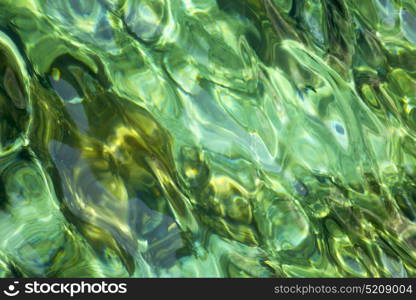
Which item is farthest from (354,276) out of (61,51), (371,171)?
(61,51)

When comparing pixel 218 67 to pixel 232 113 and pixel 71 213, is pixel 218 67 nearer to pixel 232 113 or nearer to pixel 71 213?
pixel 232 113

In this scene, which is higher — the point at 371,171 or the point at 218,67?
the point at 218,67

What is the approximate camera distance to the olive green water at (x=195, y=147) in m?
1.29

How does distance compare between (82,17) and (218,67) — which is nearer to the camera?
(82,17)

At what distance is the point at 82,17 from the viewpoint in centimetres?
138

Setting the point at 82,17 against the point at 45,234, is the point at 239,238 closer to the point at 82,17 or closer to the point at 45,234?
A: the point at 45,234

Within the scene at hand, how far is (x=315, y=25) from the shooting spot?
163 centimetres

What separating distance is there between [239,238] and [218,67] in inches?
16.1

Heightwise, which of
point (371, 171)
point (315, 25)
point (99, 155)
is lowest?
point (371, 171)

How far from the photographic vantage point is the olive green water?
1.29m

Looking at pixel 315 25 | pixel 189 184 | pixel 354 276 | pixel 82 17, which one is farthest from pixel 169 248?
pixel 315 25

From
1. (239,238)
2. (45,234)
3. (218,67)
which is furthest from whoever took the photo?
(218,67)

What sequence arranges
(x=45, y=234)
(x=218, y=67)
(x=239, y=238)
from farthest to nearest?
1. (x=218, y=67)
2. (x=239, y=238)
3. (x=45, y=234)

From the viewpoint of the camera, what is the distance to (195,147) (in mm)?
1401
